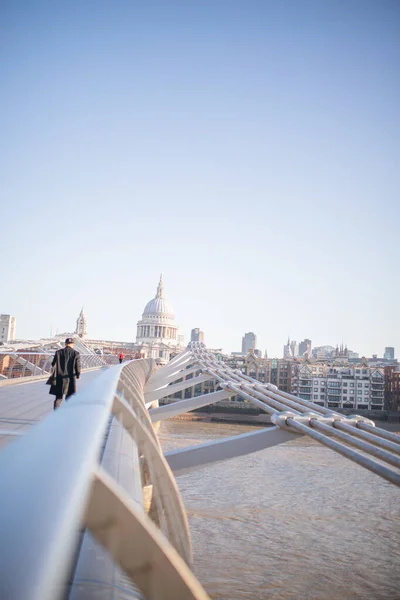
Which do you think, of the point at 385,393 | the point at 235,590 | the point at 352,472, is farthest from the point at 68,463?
the point at 385,393

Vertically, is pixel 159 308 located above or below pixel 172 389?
above

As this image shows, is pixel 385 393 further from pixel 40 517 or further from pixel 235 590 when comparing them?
pixel 40 517

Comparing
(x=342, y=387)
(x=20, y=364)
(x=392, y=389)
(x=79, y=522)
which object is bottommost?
(x=342, y=387)

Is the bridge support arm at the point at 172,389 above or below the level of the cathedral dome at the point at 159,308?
below

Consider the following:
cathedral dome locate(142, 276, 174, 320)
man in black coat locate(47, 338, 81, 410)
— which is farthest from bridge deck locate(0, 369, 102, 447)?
cathedral dome locate(142, 276, 174, 320)

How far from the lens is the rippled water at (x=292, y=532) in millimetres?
7770

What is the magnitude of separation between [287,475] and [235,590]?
913cm

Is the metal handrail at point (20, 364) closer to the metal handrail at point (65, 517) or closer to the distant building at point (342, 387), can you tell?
the metal handrail at point (65, 517)

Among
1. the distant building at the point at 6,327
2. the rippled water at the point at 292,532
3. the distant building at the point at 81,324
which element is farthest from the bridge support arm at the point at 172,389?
the distant building at the point at 6,327

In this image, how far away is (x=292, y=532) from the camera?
33.4 feet

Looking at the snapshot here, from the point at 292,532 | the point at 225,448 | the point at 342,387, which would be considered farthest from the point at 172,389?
the point at 342,387

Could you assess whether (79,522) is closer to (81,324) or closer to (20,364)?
(20,364)

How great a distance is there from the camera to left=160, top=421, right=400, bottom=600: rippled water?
7770 millimetres

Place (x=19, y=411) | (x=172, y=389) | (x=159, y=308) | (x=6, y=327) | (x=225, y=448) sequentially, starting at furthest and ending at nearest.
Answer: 1. (x=6, y=327)
2. (x=159, y=308)
3. (x=172, y=389)
4. (x=19, y=411)
5. (x=225, y=448)
